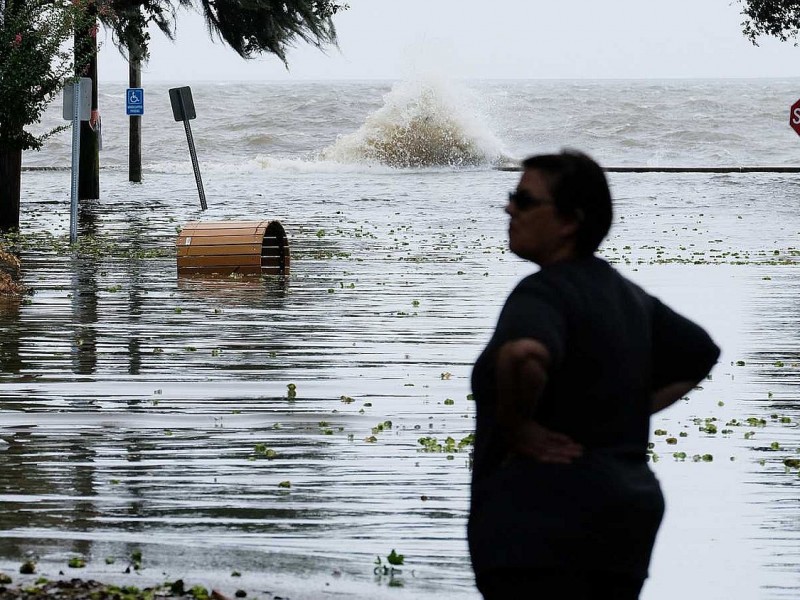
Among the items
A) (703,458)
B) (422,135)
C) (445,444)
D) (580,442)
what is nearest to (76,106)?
(445,444)

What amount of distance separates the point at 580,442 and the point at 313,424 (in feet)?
17.3

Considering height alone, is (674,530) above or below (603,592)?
below

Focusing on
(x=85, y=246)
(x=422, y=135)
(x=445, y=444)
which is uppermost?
(x=422, y=135)

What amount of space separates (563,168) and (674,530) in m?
3.26

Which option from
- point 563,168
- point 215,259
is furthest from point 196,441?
point 215,259

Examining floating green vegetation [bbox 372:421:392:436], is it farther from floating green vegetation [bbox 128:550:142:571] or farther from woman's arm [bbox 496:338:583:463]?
woman's arm [bbox 496:338:583:463]

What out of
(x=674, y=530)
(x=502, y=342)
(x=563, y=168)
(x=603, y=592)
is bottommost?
(x=674, y=530)

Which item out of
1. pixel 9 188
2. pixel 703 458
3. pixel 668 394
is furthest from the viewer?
pixel 9 188

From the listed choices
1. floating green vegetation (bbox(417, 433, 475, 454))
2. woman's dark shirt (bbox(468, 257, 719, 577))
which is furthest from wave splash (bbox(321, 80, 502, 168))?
woman's dark shirt (bbox(468, 257, 719, 577))

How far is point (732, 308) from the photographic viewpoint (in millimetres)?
14562

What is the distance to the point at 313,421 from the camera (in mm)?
8578

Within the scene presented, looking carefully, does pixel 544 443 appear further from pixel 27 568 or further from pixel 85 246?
pixel 85 246

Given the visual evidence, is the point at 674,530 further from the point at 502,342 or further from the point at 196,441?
the point at 502,342

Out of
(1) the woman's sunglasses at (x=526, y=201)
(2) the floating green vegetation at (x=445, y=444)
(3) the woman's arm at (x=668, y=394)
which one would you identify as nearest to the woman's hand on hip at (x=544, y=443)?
(3) the woman's arm at (x=668, y=394)
